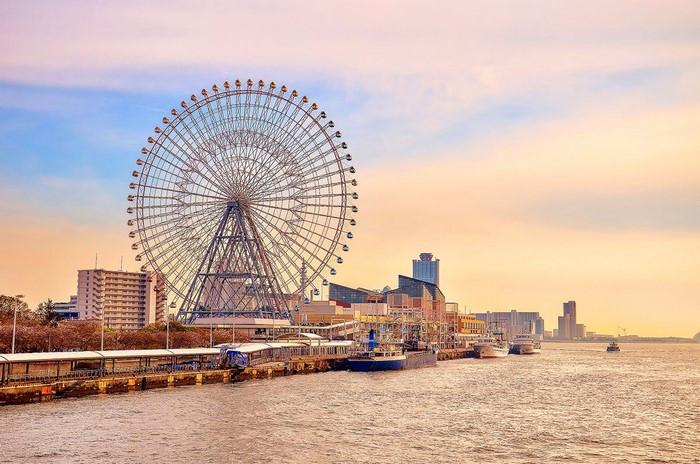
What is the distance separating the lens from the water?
5634 centimetres

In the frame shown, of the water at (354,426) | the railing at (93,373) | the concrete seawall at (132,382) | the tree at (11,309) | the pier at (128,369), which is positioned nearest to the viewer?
the water at (354,426)

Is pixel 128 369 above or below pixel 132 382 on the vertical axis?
above

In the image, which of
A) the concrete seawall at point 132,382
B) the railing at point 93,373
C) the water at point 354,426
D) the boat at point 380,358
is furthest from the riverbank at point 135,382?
the boat at point 380,358

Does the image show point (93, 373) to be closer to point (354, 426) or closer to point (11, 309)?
point (354, 426)

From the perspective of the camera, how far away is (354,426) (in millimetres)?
69750

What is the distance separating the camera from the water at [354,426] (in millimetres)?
56344

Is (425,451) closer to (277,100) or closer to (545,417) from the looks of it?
(545,417)

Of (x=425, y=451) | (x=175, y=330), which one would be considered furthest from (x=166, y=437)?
(x=175, y=330)

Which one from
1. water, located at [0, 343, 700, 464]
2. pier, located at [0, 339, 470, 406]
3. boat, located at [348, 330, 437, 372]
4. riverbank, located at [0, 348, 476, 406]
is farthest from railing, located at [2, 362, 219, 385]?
boat, located at [348, 330, 437, 372]

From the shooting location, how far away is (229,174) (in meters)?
134

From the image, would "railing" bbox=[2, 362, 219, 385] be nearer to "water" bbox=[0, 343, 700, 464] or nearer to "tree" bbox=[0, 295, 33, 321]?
"water" bbox=[0, 343, 700, 464]

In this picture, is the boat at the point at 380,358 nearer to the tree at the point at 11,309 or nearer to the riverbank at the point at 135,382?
the riverbank at the point at 135,382

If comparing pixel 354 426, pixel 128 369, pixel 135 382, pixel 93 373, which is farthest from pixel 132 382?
pixel 354 426

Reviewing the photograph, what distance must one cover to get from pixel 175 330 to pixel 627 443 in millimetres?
96069
